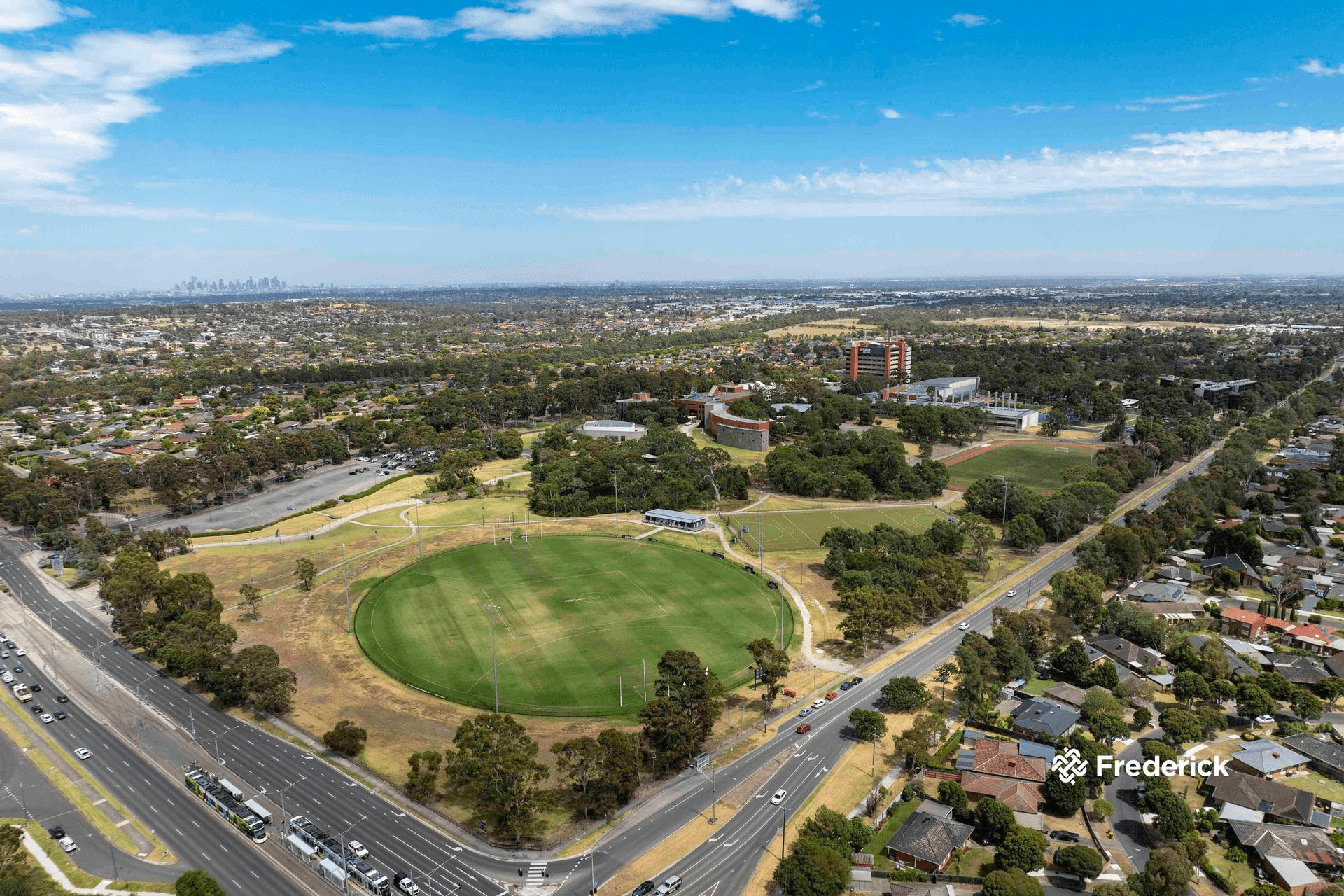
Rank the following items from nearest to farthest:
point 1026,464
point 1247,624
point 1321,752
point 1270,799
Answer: point 1270,799
point 1321,752
point 1247,624
point 1026,464

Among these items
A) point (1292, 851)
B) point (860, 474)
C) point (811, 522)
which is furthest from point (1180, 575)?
point (1292, 851)

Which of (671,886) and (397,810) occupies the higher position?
(671,886)

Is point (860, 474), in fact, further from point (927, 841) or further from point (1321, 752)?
point (927, 841)

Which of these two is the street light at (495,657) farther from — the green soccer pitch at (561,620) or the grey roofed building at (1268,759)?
the grey roofed building at (1268,759)

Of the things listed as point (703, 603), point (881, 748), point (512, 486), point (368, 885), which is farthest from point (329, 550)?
point (881, 748)

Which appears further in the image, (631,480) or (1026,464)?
(1026,464)
